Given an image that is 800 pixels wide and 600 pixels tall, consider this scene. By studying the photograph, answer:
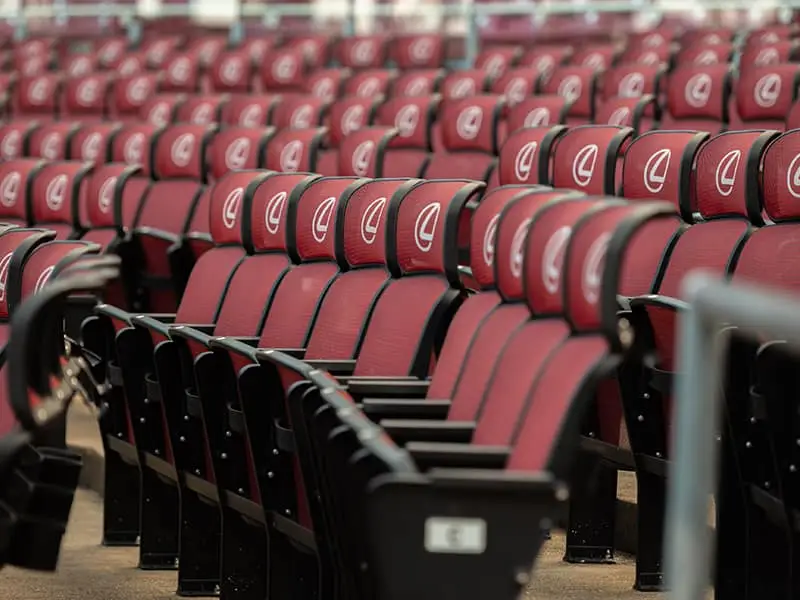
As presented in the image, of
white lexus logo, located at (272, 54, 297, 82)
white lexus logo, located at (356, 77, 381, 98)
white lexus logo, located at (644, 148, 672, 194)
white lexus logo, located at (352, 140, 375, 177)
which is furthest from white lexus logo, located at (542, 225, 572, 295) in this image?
white lexus logo, located at (272, 54, 297, 82)

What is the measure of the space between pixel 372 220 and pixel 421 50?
3.16 meters

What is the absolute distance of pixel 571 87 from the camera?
375cm

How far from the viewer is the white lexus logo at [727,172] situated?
210 centimetres

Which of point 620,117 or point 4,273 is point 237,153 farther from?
point 4,273

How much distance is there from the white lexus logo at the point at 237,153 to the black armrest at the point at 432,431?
1.74m

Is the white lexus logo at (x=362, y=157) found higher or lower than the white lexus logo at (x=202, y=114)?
lower

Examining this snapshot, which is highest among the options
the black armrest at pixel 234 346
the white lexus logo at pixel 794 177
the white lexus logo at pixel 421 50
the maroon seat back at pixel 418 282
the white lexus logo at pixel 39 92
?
the white lexus logo at pixel 421 50

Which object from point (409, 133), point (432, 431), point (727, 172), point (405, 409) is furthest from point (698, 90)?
point (432, 431)

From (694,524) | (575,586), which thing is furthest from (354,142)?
(694,524)

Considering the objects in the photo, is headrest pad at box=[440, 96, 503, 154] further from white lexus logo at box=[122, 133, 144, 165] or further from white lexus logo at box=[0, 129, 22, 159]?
white lexus logo at box=[0, 129, 22, 159]

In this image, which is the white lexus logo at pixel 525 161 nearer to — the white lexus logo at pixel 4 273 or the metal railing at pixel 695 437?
the white lexus logo at pixel 4 273

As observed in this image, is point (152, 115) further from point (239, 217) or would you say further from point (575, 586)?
point (575, 586)

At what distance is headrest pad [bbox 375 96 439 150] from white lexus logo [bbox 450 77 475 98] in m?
0.43

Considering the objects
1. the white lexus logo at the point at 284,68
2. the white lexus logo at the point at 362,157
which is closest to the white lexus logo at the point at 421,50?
the white lexus logo at the point at 284,68
